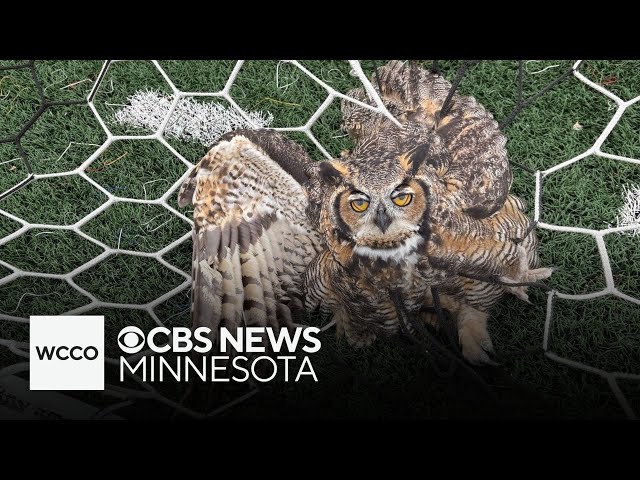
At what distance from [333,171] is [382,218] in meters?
0.09

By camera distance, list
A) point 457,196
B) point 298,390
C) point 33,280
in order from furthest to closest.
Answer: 1. point 33,280
2. point 298,390
3. point 457,196

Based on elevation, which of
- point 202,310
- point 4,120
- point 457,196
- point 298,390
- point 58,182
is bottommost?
point 298,390

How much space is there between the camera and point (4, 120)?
132 cm

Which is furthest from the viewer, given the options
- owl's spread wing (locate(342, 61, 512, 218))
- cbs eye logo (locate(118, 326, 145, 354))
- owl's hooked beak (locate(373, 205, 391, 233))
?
cbs eye logo (locate(118, 326, 145, 354))

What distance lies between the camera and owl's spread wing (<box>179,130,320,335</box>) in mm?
1068

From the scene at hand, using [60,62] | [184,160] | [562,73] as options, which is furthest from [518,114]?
[60,62]

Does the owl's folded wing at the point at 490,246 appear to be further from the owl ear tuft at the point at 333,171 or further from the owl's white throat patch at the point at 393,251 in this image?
the owl ear tuft at the point at 333,171

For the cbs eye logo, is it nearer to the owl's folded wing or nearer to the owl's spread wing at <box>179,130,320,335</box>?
the owl's spread wing at <box>179,130,320,335</box>

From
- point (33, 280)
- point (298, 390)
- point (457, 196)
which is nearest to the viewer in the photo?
point (457, 196)

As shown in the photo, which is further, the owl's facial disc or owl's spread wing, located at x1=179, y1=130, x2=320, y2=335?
owl's spread wing, located at x1=179, y1=130, x2=320, y2=335

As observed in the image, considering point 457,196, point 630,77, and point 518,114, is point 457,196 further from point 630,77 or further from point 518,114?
point 630,77

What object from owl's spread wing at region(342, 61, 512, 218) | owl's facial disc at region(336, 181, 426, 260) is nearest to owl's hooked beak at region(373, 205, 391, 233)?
owl's facial disc at region(336, 181, 426, 260)

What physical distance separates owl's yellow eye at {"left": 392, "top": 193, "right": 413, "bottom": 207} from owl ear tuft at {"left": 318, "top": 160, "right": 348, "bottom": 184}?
74mm

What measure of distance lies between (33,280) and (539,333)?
2.84 ft
